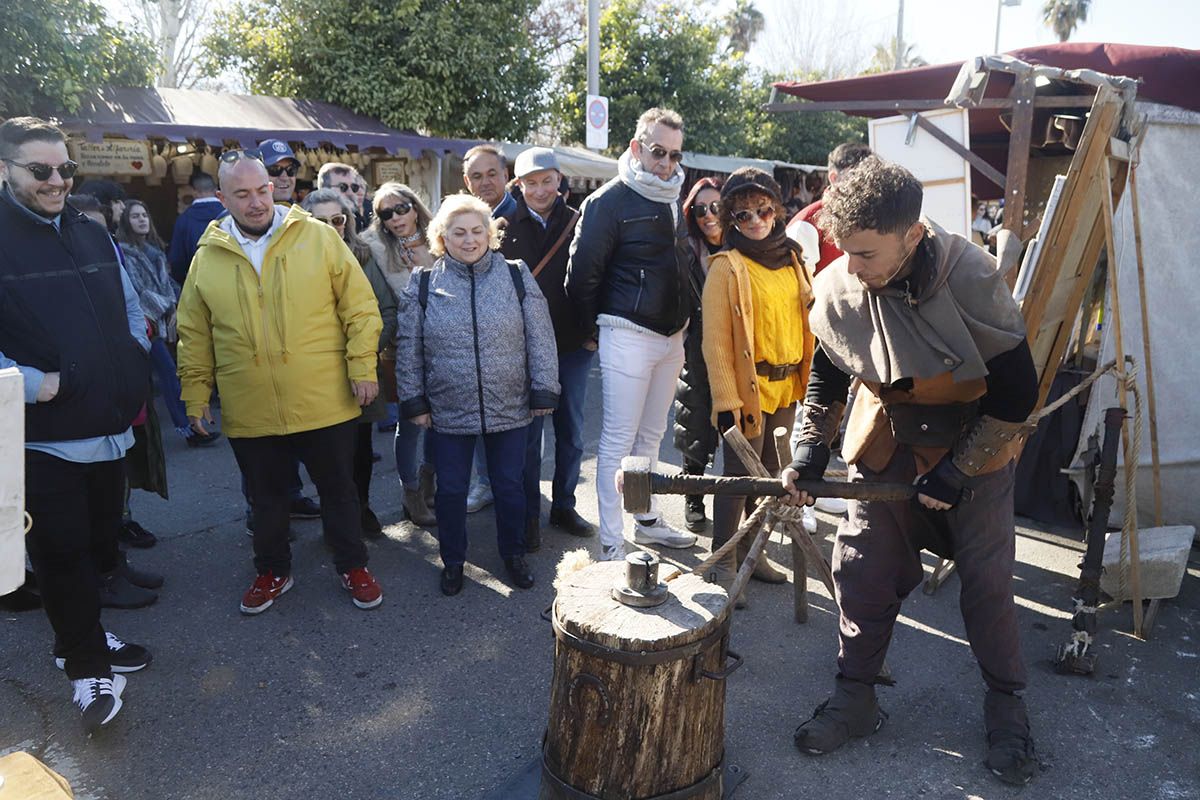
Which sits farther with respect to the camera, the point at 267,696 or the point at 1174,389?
the point at 1174,389

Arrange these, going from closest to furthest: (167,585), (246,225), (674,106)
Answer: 1. (246,225)
2. (167,585)
3. (674,106)

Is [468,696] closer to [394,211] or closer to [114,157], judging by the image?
[394,211]

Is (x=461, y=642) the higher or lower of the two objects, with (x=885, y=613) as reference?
lower

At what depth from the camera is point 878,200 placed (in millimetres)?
2242

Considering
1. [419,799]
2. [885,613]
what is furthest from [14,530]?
[885,613]

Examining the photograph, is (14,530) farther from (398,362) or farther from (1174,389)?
(1174,389)

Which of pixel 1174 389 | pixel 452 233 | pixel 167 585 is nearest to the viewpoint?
pixel 452 233

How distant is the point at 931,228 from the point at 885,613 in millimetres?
1238

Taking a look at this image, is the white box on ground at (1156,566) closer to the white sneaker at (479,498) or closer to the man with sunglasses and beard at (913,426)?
the man with sunglasses and beard at (913,426)

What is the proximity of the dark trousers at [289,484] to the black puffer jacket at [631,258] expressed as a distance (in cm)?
127

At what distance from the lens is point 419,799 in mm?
2570

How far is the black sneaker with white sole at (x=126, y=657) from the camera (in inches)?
126

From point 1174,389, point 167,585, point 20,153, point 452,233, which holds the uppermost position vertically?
point 20,153

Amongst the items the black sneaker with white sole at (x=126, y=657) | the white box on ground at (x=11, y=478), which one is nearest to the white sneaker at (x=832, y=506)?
the black sneaker with white sole at (x=126, y=657)
